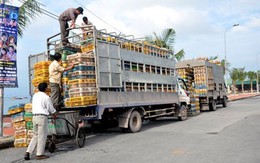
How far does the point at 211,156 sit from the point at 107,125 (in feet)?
18.4

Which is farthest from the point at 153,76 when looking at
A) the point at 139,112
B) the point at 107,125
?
the point at 107,125

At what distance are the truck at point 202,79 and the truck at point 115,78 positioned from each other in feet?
20.0

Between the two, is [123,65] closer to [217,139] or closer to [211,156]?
[217,139]

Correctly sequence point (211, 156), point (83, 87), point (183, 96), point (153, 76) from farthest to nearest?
point (183, 96) < point (153, 76) < point (83, 87) < point (211, 156)

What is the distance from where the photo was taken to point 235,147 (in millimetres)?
7176

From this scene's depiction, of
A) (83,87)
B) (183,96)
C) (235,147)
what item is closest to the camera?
(235,147)

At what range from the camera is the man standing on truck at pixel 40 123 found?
668cm

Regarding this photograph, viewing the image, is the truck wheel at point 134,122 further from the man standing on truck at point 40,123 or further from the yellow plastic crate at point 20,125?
the man standing on truck at point 40,123

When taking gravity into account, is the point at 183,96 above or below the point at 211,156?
above

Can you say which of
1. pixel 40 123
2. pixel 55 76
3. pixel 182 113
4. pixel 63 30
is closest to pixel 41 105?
pixel 40 123

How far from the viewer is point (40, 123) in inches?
266

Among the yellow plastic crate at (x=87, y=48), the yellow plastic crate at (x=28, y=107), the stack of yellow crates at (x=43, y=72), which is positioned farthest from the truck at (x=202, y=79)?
the yellow plastic crate at (x=28, y=107)

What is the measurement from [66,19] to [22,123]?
363 centimetres

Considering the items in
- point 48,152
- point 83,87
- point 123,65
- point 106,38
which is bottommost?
point 48,152
